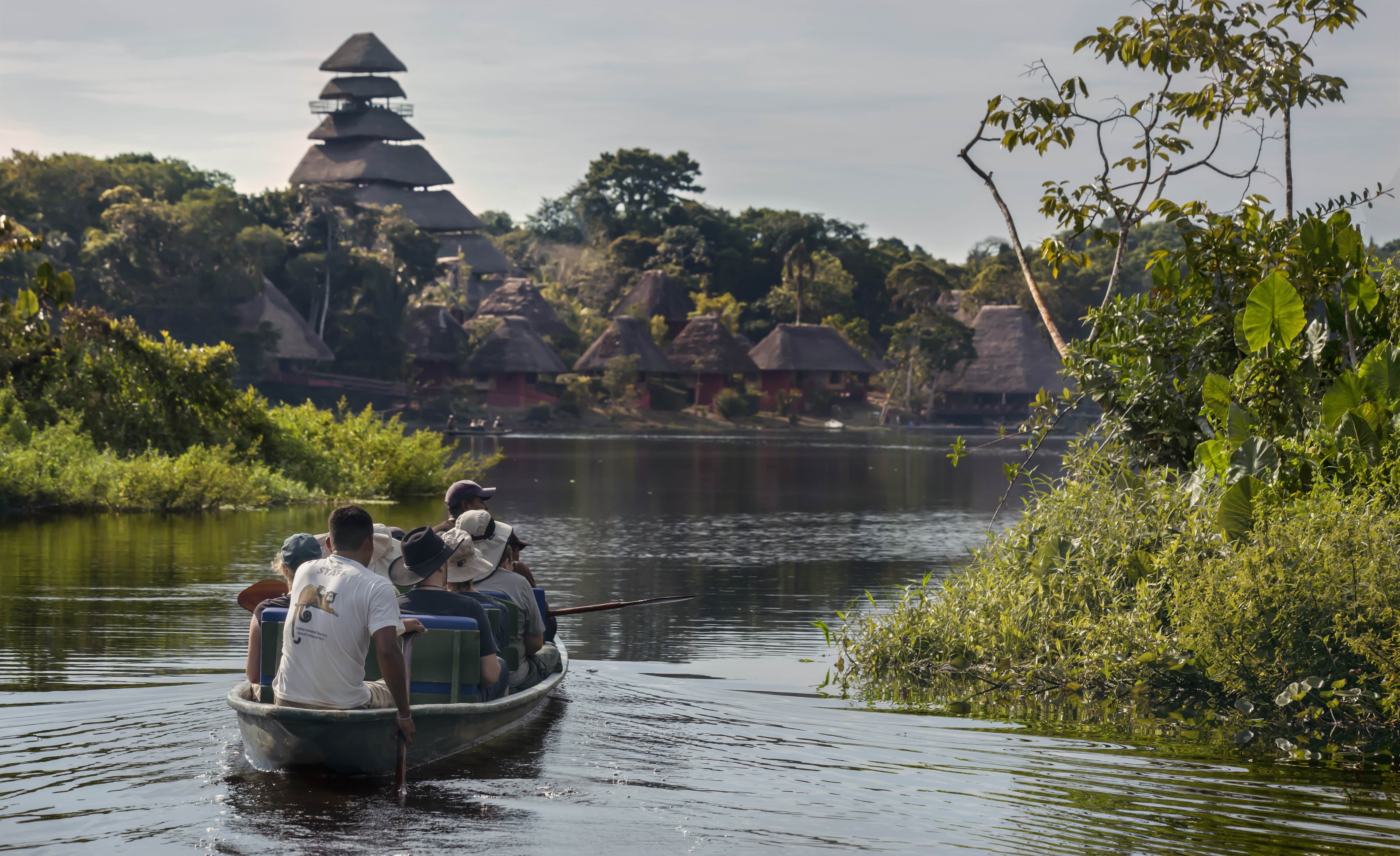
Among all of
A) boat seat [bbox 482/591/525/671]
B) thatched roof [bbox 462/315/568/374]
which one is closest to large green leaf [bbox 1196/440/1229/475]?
boat seat [bbox 482/591/525/671]

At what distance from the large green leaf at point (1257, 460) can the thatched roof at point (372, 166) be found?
259ft

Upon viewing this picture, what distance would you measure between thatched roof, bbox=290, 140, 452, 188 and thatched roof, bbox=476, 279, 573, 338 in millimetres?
11934

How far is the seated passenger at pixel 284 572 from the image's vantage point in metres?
7.24

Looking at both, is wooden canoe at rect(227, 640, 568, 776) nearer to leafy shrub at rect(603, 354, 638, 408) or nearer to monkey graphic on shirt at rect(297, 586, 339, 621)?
monkey graphic on shirt at rect(297, 586, 339, 621)

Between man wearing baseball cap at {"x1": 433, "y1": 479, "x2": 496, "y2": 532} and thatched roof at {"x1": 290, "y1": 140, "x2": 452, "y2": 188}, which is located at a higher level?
thatched roof at {"x1": 290, "y1": 140, "x2": 452, "y2": 188}

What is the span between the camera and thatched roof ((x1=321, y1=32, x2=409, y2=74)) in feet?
281

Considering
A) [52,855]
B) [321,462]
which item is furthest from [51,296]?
[52,855]

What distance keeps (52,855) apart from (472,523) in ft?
10.2

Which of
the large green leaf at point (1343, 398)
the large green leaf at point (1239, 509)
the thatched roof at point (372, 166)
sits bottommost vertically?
the large green leaf at point (1239, 509)

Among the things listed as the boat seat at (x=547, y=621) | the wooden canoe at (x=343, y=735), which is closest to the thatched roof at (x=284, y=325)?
the boat seat at (x=547, y=621)

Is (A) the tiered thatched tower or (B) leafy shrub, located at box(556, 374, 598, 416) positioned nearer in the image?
(B) leafy shrub, located at box(556, 374, 598, 416)

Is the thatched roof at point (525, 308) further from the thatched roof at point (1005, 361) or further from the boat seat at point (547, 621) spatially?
the boat seat at point (547, 621)

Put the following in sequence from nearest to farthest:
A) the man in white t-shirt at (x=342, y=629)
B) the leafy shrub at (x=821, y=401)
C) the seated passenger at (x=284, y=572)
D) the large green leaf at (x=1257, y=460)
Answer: the man in white t-shirt at (x=342, y=629) → the seated passenger at (x=284, y=572) → the large green leaf at (x=1257, y=460) → the leafy shrub at (x=821, y=401)

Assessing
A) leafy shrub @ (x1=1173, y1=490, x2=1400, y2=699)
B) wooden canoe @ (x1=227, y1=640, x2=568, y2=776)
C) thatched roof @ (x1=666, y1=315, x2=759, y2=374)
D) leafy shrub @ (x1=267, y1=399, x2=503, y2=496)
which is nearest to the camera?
wooden canoe @ (x1=227, y1=640, x2=568, y2=776)
